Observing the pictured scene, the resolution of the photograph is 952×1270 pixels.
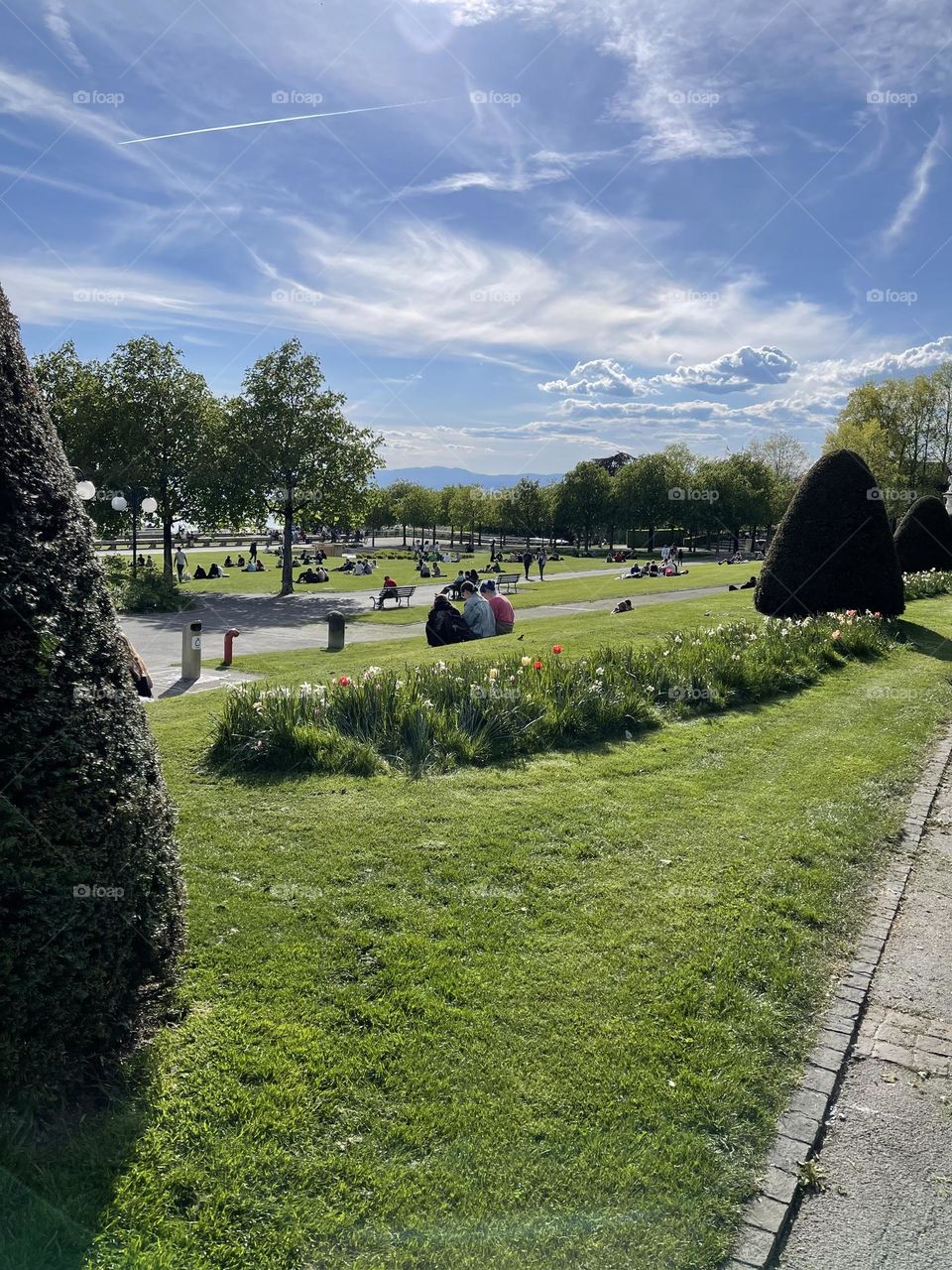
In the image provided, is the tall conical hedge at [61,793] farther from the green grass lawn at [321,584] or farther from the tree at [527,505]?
the tree at [527,505]

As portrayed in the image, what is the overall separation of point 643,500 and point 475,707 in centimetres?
7414

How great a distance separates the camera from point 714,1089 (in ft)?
11.4

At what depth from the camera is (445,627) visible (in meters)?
16.2

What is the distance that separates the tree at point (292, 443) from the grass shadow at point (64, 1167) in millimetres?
32512

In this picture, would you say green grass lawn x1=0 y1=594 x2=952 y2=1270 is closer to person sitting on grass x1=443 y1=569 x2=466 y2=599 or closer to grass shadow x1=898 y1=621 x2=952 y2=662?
grass shadow x1=898 y1=621 x2=952 y2=662

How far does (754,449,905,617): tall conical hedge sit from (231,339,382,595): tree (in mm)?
22668

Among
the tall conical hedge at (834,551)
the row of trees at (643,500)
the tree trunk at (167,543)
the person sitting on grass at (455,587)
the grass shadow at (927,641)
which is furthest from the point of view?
the row of trees at (643,500)

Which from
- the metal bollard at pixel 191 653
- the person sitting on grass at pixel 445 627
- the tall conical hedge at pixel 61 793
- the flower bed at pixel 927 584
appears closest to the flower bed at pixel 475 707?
the tall conical hedge at pixel 61 793

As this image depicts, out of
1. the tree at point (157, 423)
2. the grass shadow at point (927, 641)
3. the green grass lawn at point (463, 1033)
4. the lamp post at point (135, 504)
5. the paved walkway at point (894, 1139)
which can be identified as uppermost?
the tree at point (157, 423)

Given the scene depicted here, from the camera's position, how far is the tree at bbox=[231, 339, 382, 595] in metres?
34.8

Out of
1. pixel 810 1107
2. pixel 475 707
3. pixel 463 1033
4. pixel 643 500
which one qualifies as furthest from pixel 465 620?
pixel 643 500

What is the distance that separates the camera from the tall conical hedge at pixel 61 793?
289cm

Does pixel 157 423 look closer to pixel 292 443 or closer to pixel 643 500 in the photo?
pixel 292 443

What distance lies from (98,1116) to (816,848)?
5120 millimetres
